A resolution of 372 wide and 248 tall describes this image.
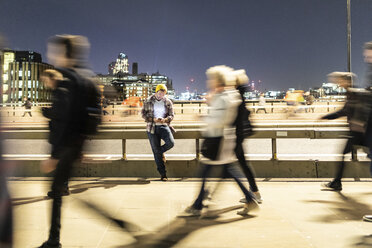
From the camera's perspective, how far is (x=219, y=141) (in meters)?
4.69

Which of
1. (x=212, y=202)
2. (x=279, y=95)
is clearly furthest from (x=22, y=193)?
(x=279, y=95)

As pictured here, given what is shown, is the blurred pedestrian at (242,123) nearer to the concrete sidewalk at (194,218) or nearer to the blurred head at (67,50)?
the concrete sidewalk at (194,218)

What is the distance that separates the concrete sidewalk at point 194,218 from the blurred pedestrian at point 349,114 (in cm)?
43

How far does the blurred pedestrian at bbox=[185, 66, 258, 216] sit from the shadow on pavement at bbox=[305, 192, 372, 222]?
1566mm

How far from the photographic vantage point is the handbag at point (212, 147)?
4698mm

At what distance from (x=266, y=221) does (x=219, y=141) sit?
4.07 feet

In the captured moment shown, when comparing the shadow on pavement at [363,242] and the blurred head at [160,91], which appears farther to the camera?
the blurred head at [160,91]

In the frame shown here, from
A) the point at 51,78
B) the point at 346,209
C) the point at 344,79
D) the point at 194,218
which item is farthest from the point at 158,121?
the point at 346,209

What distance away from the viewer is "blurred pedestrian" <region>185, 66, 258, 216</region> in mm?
4684

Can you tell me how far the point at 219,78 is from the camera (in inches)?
191

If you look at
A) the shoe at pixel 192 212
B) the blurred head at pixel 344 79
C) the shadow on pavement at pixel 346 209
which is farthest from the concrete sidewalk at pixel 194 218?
the blurred head at pixel 344 79

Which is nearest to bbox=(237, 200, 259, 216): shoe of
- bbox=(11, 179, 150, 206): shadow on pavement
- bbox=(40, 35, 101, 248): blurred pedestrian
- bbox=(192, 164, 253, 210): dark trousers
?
bbox=(192, 164, 253, 210): dark trousers

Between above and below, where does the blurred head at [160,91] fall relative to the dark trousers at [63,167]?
above

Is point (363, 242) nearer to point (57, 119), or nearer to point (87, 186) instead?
point (57, 119)
